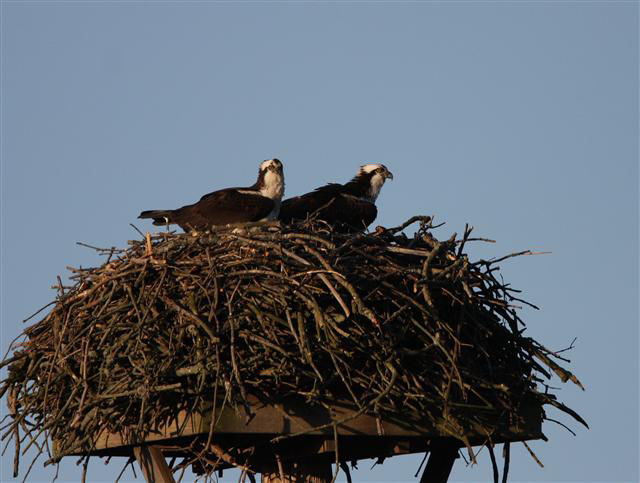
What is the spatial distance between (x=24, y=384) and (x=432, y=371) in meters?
2.80

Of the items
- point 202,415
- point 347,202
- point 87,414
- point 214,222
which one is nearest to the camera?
point 202,415

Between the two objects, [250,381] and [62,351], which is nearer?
[250,381]

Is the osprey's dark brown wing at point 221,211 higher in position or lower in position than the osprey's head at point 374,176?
lower

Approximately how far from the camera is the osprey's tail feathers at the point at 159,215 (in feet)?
31.2

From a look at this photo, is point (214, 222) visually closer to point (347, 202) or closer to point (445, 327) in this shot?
point (347, 202)

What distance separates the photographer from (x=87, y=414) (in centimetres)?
616

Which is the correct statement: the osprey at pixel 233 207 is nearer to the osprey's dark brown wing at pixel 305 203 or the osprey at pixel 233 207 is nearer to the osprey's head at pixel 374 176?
the osprey's dark brown wing at pixel 305 203

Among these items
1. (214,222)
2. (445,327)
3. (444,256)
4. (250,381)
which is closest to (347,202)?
(214,222)

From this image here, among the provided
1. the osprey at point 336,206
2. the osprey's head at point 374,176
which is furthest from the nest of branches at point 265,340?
the osprey's head at point 374,176

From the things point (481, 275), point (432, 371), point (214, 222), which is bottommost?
point (432, 371)

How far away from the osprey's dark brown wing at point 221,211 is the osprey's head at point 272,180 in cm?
13

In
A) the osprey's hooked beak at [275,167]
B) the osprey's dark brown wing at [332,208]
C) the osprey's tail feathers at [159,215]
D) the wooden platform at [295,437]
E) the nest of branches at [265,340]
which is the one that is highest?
the osprey's hooked beak at [275,167]

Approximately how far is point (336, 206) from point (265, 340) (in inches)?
161

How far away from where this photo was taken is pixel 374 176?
10969 millimetres
